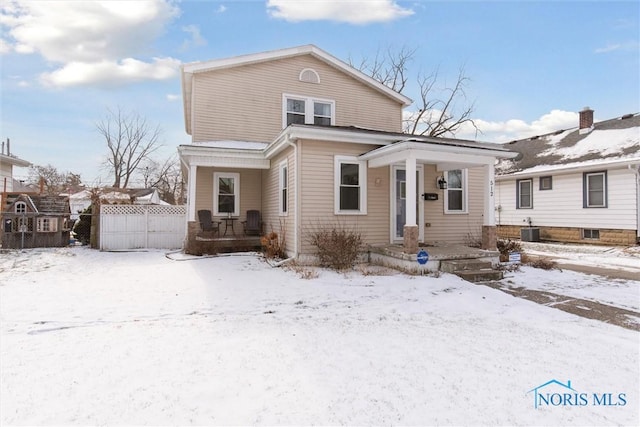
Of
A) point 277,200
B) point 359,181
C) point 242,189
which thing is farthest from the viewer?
point 242,189

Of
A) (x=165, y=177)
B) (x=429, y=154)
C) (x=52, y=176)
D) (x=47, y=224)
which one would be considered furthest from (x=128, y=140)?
(x=429, y=154)

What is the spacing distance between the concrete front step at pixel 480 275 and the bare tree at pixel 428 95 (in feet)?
63.5

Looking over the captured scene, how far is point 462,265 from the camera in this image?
766cm

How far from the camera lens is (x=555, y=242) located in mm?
15164

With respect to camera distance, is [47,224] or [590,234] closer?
[47,224]

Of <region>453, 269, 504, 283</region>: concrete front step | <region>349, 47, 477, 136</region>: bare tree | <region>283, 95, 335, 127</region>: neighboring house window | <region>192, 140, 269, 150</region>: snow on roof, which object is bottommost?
<region>453, 269, 504, 283</region>: concrete front step

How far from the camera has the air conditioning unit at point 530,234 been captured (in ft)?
51.0

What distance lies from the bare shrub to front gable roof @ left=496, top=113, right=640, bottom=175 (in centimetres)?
1117

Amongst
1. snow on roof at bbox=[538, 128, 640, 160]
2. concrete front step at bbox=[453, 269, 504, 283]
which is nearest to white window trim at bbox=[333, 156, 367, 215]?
concrete front step at bbox=[453, 269, 504, 283]

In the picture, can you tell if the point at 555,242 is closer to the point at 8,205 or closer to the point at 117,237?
the point at 117,237

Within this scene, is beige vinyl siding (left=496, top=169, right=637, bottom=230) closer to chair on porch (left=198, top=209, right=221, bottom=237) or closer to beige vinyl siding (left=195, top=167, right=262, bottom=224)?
beige vinyl siding (left=195, top=167, right=262, bottom=224)

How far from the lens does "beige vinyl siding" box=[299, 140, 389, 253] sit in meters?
8.80

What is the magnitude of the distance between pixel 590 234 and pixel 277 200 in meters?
12.6

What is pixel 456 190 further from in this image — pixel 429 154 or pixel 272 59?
pixel 272 59
